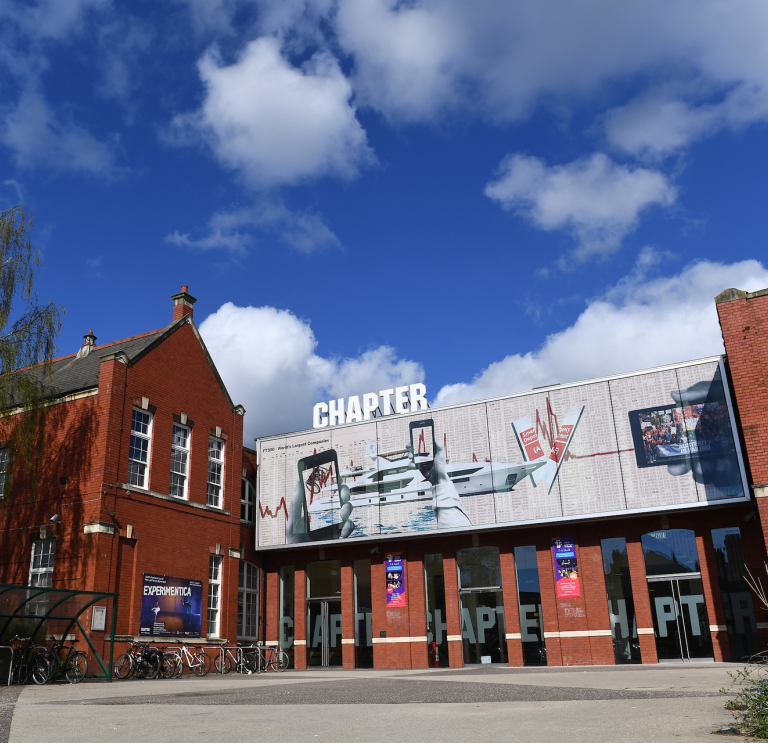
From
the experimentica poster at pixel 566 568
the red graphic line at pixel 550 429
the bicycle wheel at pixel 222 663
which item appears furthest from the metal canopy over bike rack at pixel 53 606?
the red graphic line at pixel 550 429

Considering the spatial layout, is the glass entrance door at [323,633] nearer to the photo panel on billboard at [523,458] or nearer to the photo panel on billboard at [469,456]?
the photo panel on billboard at [469,456]

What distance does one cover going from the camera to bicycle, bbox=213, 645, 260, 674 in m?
24.5

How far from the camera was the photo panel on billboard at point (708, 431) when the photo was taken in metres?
21.4

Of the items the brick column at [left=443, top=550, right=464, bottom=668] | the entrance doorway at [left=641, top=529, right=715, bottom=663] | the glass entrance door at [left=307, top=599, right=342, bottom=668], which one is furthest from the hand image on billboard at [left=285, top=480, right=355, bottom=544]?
the entrance doorway at [left=641, top=529, right=715, bottom=663]

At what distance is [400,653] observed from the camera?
84.6 ft

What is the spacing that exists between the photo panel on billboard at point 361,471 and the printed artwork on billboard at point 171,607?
5.82 metres

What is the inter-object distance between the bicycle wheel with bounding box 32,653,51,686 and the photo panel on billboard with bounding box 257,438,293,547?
11179mm

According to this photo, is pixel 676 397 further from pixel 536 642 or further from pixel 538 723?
pixel 538 723

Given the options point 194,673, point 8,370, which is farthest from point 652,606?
point 8,370

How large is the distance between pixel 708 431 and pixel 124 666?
18.0 m

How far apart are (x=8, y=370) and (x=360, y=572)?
14195mm

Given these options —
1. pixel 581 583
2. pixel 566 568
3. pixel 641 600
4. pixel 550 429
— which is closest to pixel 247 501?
pixel 550 429

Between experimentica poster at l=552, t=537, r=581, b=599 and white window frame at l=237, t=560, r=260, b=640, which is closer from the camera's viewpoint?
experimentica poster at l=552, t=537, r=581, b=599

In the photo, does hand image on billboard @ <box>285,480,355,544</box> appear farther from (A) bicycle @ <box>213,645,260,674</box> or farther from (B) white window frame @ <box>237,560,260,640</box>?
(A) bicycle @ <box>213,645,260,674</box>
